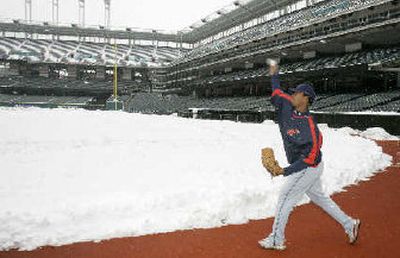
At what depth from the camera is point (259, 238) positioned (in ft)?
17.2

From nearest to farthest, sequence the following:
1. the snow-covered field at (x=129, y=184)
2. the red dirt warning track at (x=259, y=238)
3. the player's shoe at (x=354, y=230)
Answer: the red dirt warning track at (x=259, y=238) → the player's shoe at (x=354, y=230) → the snow-covered field at (x=129, y=184)

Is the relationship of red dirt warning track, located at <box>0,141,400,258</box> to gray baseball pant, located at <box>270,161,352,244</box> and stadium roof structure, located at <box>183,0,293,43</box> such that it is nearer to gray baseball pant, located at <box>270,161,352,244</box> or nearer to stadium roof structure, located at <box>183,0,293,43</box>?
gray baseball pant, located at <box>270,161,352,244</box>

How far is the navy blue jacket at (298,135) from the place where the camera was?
4.32 metres

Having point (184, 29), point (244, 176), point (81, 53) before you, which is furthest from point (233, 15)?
point (244, 176)

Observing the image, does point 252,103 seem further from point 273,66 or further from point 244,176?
point 273,66

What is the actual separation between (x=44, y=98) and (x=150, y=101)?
14.7 metres

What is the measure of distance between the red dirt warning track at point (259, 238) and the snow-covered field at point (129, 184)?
0.30 m

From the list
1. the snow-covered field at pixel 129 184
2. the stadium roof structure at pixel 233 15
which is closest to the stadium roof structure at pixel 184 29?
the stadium roof structure at pixel 233 15

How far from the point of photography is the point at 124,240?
5.11 meters

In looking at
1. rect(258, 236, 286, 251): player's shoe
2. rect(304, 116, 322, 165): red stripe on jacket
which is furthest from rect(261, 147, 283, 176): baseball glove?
rect(258, 236, 286, 251): player's shoe

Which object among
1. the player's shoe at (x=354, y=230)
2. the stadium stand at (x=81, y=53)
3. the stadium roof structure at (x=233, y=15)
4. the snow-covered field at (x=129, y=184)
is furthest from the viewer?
the stadium stand at (x=81, y=53)

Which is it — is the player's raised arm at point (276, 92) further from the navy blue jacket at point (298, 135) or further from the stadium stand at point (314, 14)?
the stadium stand at point (314, 14)

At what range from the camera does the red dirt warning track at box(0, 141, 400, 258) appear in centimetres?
464

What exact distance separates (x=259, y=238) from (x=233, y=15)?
4780cm
